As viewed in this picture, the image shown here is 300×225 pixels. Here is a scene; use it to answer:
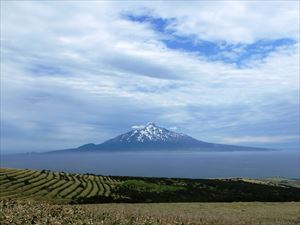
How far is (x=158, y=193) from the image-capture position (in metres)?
82.2

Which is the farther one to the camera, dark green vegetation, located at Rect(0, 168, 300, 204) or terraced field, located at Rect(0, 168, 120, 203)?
dark green vegetation, located at Rect(0, 168, 300, 204)

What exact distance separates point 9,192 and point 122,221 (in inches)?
2222

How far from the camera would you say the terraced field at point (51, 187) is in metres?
68.2

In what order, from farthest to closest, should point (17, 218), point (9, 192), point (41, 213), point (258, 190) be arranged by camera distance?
point (258, 190) < point (9, 192) < point (41, 213) < point (17, 218)

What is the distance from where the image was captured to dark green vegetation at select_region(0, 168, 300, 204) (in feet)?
228

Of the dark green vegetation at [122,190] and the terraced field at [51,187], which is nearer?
the terraced field at [51,187]

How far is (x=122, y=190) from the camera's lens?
82688 mm

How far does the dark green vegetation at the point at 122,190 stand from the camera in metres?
69.6

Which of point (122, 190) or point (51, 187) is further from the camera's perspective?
point (122, 190)

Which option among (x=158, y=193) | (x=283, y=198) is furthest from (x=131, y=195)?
(x=283, y=198)

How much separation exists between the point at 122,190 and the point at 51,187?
12.4m

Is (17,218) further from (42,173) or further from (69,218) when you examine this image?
(42,173)

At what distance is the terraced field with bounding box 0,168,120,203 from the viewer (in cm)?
6819

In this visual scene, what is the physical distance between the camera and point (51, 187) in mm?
80375
